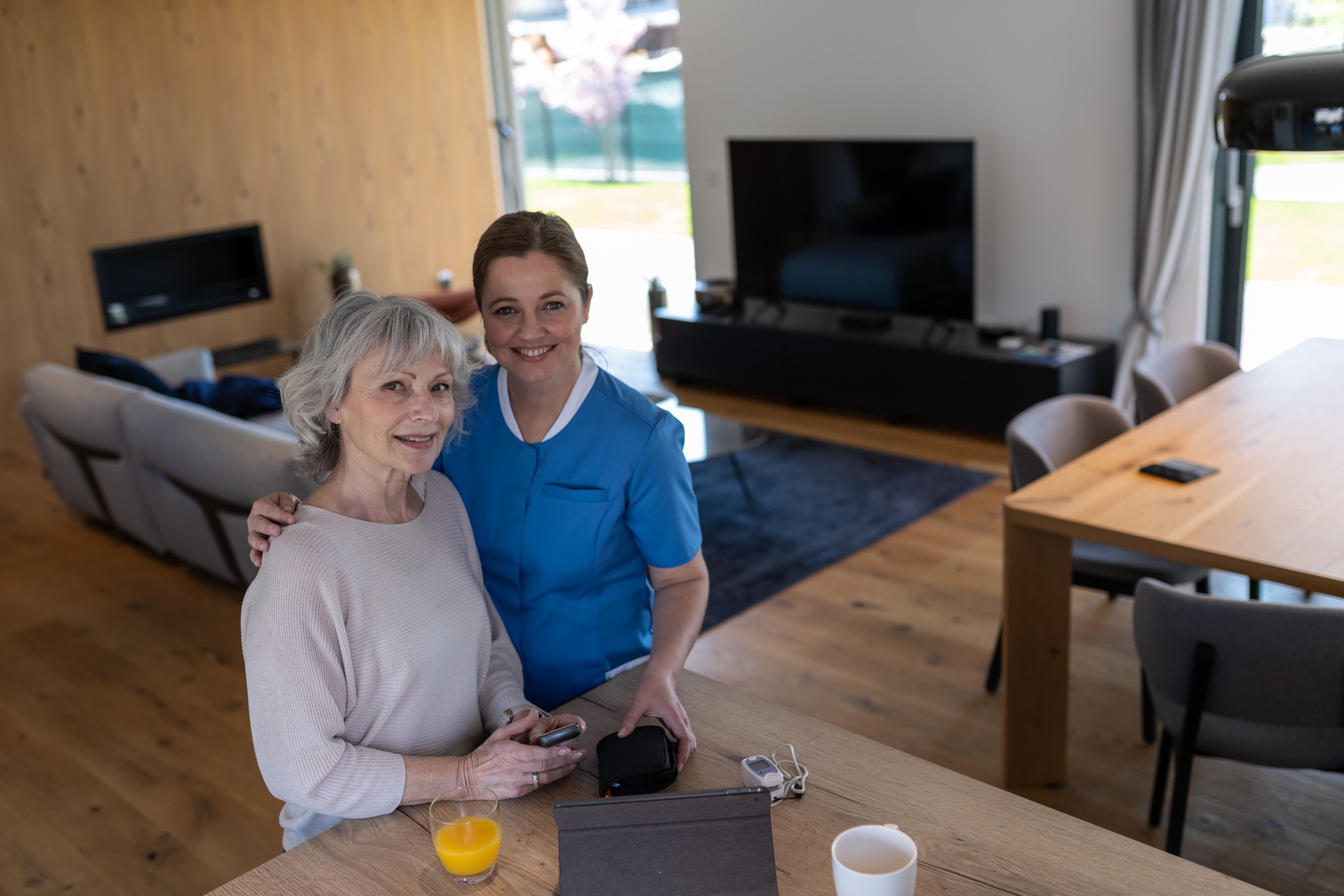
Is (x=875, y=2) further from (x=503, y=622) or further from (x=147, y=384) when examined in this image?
(x=503, y=622)

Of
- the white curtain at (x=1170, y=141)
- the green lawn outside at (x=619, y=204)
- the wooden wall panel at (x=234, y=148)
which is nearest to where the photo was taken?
the white curtain at (x=1170, y=141)

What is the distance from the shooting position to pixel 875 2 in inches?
223

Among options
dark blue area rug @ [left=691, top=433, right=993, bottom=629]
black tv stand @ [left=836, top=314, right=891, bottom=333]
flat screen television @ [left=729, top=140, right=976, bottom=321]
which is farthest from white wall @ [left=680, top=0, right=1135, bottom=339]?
dark blue area rug @ [left=691, top=433, right=993, bottom=629]

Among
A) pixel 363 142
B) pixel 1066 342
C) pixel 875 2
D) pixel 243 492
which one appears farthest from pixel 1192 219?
pixel 363 142

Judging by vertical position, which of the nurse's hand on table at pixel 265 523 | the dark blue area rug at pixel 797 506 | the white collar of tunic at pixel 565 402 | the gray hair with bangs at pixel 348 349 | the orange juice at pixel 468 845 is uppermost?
the gray hair with bangs at pixel 348 349

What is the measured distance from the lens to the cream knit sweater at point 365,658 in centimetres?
145

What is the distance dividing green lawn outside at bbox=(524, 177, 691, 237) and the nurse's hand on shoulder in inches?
286

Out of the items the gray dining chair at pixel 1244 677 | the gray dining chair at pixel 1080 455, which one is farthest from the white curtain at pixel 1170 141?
the gray dining chair at pixel 1244 677

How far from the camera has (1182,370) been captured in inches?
147

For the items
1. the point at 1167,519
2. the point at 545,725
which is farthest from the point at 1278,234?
the point at 545,725

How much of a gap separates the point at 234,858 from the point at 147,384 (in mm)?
2402

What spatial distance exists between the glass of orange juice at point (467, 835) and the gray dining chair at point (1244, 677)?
4.50 ft

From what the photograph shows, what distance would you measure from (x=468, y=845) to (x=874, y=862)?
0.48m

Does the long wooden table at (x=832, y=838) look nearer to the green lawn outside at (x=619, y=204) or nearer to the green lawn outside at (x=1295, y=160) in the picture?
the green lawn outside at (x=1295, y=160)
